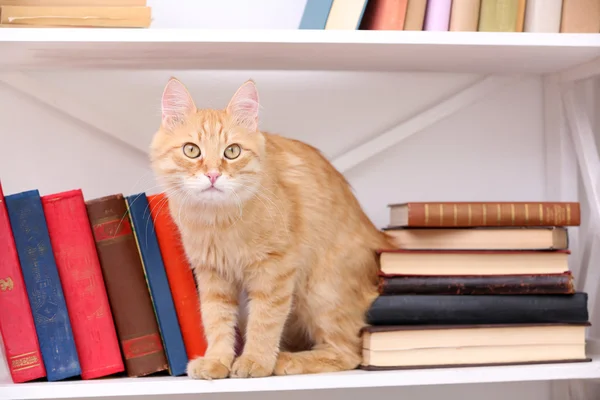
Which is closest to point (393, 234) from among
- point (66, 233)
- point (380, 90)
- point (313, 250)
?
point (313, 250)

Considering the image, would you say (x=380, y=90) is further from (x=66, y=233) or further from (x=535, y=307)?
(x=66, y=233)

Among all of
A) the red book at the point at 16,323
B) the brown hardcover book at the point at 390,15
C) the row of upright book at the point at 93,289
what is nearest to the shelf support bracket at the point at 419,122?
the brown hardcover book at the point at 390,15

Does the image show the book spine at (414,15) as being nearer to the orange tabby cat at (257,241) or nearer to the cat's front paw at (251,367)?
the orange tabby cat at (257,241)

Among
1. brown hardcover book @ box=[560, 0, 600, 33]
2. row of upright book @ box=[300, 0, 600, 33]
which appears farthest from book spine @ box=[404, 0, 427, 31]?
brown hardcover book @ box=[560, 0, 600, 33]

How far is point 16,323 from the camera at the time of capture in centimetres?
117

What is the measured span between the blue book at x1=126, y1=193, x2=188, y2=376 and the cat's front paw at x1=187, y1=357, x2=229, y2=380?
0.05m

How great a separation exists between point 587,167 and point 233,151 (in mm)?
729

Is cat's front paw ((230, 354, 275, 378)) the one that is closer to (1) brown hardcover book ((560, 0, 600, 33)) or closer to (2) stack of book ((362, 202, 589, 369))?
(2) stack of book ((362, 202, 589, 369))

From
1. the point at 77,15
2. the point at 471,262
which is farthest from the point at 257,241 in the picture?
the point at 77,15

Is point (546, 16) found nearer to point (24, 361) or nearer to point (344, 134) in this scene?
point (344, 134)

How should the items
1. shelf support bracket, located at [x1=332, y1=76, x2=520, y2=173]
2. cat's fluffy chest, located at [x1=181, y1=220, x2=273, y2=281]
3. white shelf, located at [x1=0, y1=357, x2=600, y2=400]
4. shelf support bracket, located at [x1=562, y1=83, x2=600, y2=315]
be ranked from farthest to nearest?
shelf support bracket, located at [x1=332, y1=76, x2=520, y2=173], shelf support bracket, located at [x1=562, y1=83, x2=600, y2=315], cat's fluffy chest, located at [x1=181, y1=220, x2=273, y2=281], white shelf, located at [x1=0, y1=357, x2=600, y2=400]

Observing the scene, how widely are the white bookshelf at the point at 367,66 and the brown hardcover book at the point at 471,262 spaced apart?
167 mm

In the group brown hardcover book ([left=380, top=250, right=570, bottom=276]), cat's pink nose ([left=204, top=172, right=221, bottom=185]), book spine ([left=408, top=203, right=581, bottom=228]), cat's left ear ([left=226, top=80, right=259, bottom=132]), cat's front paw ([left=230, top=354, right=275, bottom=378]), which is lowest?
cat's front paw ([left=230, top=354, right=275, bottom=378])

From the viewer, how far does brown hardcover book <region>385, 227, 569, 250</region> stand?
4.22 feet
